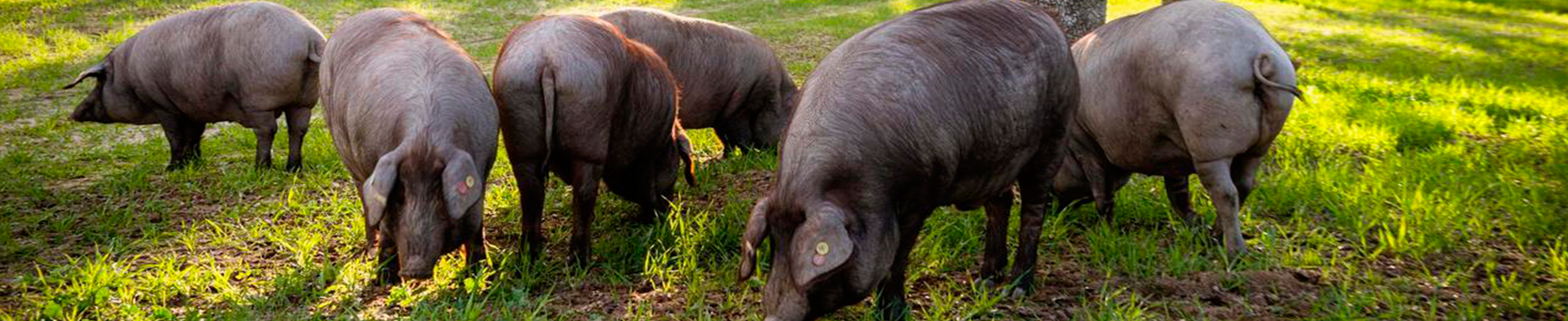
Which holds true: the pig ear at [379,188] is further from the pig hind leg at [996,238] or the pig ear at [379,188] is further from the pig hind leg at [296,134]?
the pig hind leg at [296,134]

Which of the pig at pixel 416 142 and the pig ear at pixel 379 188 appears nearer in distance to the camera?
the pig ear at pixel 379 188

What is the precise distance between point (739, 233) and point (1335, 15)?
1277 cm

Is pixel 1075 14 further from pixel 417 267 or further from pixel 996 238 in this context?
pixel 417 267

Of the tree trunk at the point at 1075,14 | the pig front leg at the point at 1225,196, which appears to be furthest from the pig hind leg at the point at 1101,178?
the tree trunk at the point at 1075,14

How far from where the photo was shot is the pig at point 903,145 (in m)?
3.08

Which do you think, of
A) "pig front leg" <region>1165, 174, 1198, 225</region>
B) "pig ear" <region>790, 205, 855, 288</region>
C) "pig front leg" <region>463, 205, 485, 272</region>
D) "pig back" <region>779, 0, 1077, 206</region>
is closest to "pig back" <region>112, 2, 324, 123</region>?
"pig front leg" <region>463, 205, 485, 272</region>

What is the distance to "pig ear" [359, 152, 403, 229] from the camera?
3.77m

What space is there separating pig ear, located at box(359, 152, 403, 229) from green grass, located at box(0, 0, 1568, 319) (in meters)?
0.43

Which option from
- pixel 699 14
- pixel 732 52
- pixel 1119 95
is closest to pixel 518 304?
pixel 1119 95

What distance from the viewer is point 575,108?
14.0 ft

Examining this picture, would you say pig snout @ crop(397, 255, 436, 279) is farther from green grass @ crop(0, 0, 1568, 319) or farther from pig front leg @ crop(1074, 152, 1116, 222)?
pig front leg @ crop(1074, 152, 1116, 222)

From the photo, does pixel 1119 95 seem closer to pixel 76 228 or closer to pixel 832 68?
pixel 832 68

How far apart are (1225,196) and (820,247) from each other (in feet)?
6.97

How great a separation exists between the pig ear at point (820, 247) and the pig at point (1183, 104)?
6.24 feet
